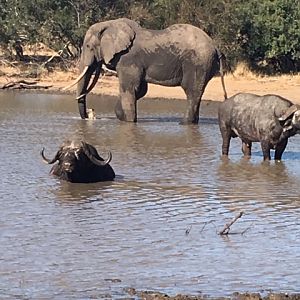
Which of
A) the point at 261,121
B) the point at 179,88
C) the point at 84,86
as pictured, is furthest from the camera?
the point at 179,88

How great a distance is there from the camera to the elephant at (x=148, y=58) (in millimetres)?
23109

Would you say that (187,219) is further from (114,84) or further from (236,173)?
(114,84)

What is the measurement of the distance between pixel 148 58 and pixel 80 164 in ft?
30.6

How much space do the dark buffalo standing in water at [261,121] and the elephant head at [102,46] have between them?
6259 millimetres

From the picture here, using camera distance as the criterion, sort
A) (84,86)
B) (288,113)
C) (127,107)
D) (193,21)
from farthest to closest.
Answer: (193,21) → (84,86) → (127,107) → (288,113)

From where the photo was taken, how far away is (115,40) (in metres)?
23.1

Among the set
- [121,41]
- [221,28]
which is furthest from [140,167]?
[221,28]

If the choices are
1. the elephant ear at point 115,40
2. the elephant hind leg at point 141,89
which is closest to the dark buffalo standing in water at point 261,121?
the elephant hind leg at point 141,89

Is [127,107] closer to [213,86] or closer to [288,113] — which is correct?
[288,113]

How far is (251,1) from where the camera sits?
33.7m

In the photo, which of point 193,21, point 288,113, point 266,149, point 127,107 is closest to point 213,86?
point 193,21

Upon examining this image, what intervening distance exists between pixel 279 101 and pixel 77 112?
9322 millimetres

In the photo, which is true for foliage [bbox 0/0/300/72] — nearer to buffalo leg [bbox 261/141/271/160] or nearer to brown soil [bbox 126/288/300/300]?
buffalo leg [bbox 261/141/271/160]

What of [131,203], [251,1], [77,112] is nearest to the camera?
[131,203]
